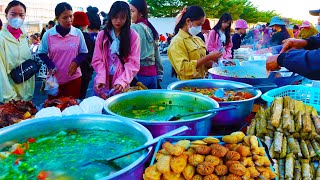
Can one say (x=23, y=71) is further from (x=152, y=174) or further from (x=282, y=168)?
(x=282, y=168)

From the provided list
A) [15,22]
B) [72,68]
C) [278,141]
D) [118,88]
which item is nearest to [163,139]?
[278,141]

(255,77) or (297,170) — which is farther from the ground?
(255,77)

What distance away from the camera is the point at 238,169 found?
951 mm

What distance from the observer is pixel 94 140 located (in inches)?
54.1

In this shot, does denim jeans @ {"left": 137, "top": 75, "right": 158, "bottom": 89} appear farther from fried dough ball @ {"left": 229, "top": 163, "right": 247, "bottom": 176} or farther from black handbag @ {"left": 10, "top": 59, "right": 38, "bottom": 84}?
fried dough ball @ {"left": 229, "top": 163, "right": 247, "bottom": 176}

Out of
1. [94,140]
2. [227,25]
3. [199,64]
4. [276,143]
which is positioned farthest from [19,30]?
[227,25]

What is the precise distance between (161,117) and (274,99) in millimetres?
740

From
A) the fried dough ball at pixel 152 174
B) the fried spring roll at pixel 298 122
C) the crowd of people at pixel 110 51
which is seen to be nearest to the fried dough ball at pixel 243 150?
the fried dough ball at pixel 152 174

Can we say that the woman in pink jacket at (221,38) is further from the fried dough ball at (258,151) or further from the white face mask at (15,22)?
the fried dough ball at (258,151)

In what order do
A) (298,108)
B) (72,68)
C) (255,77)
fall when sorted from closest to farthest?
(298,108) < (255,77) < (72,68)

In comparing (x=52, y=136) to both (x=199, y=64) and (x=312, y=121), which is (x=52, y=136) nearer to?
(x=312, y=121)

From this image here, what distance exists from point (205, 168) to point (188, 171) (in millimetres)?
60

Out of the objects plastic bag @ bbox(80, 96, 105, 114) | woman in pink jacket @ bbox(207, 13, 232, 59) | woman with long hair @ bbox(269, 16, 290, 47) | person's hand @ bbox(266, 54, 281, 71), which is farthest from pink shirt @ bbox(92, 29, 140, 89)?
woman with long hair @ bbox(269, 16, 290, 47)

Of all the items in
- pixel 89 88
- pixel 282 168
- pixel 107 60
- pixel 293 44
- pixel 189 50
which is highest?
pixel 293 44
